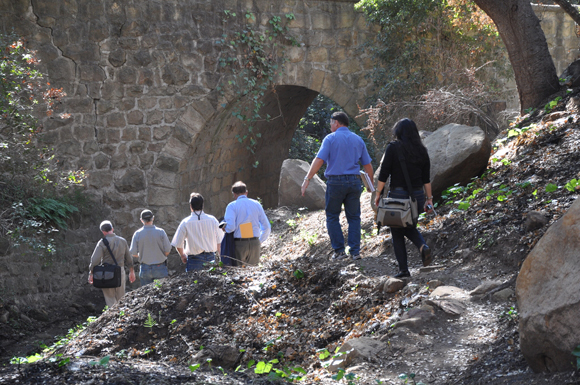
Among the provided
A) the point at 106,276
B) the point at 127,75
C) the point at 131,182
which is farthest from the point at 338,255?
the point at 127,75

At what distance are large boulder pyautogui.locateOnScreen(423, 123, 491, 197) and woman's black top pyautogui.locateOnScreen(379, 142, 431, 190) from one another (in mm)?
1612

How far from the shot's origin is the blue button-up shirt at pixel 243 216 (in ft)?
20.3

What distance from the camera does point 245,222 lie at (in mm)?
6219

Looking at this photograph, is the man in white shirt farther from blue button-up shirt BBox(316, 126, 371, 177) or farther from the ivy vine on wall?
the ivy vine on wall

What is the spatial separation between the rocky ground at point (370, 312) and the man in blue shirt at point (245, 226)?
0.48 m

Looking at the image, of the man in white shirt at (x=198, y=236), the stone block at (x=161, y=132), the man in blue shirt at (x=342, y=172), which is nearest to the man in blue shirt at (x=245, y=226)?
the man in white shirt at (x=198, y=236)

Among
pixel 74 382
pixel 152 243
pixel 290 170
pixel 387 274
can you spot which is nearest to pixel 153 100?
pixel 290 170

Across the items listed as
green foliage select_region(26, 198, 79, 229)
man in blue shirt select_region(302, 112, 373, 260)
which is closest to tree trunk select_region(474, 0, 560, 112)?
man in blue shirt select_region(302, 112, 373, 260)

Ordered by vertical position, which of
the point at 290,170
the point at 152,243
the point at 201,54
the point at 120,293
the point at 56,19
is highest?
the point at 56,19

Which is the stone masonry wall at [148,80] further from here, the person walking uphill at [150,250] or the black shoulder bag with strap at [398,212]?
the black shoulder bag with strap at [398,212]

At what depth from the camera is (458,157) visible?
21.0ft

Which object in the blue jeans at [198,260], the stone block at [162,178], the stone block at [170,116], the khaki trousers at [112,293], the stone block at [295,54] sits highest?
the stone block at [295,54]

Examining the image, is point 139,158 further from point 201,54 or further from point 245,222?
point 245,222

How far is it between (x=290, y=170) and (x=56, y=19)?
4.52 m
